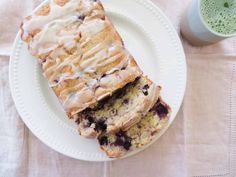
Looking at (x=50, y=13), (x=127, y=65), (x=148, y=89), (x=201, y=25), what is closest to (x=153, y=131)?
(x=148, y=89)

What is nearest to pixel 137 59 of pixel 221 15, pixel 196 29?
pixel 196 29

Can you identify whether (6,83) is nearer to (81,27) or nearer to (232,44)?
(81,27)

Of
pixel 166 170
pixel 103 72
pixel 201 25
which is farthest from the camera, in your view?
pixel 166 170

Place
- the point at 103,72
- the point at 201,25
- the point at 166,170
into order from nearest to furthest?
the point at 103,72
the point at 201,25
the point at 166,170

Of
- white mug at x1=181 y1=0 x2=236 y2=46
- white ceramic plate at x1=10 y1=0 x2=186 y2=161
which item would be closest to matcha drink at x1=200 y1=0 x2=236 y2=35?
white mug at x1=181 y1=0 x2=236 y2=46

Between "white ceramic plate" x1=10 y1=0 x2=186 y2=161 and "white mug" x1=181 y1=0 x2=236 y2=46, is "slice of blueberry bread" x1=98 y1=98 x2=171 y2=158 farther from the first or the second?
"white mug" x1=181 y1=0 x2=236 y2=46

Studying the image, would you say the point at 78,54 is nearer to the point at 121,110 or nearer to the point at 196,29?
the point at 121,110
